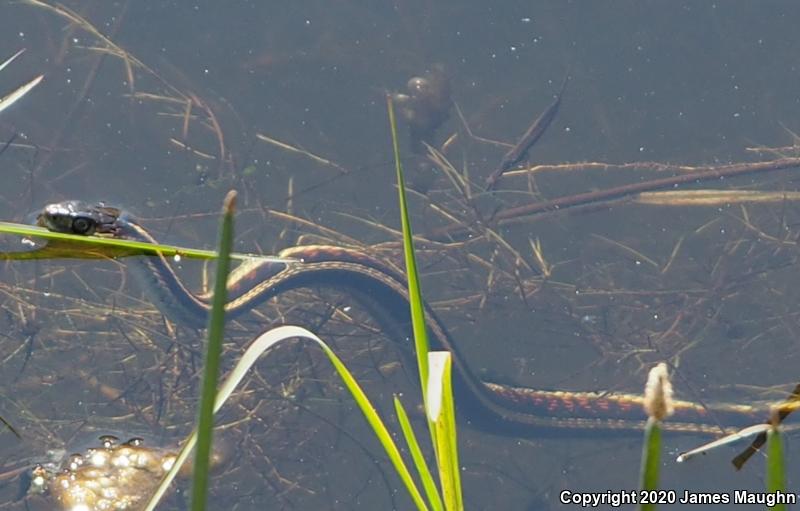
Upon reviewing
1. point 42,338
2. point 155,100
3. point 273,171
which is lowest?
point 42,338

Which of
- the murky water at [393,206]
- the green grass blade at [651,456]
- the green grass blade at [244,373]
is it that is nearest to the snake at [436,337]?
the murky water at [393,206]

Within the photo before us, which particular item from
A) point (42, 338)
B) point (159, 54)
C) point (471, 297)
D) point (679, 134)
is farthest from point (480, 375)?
point (159, 54)

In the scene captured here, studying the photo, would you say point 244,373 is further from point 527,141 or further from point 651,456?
point 527,141

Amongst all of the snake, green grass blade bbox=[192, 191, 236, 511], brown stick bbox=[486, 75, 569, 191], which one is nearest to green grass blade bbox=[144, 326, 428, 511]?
green grass blade bbox=[192, 191, 236, 511]

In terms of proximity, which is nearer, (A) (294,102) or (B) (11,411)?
(B) (11,411)

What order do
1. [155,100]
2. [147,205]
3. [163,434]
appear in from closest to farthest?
[163,434], [147,205], [155,100]

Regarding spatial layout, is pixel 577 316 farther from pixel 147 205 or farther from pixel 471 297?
pixel 147 205
